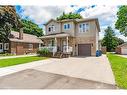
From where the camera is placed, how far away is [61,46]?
25219mm

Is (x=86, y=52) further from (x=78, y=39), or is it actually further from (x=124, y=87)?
(x=124, y=87)

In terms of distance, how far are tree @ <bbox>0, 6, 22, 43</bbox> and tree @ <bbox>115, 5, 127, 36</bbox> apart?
70.7 ft

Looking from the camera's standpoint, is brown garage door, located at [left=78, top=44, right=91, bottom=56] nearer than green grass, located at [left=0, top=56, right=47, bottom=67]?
No

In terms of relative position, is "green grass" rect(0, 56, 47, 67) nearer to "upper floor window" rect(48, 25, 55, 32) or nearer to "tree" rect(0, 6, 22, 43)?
"tree" rect(0, 6, 22, 43)

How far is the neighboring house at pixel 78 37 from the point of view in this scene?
2383 centimetres

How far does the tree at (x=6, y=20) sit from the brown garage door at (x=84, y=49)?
1157cm

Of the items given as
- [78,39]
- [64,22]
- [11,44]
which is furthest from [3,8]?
[78,39]

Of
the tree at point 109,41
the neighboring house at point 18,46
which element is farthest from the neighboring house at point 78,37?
the tree at point 109,41

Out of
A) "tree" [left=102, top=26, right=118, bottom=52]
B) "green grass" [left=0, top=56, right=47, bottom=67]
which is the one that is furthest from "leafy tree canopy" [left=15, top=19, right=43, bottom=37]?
"green grass" [left=0, top=56, right=47, bottom=67]

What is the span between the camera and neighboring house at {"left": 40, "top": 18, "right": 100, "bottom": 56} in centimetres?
2383

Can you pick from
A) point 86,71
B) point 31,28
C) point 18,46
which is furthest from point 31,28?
point 86,71

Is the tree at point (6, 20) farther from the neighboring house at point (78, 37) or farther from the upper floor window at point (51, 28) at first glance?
the neighboring house at point (78, 37)
